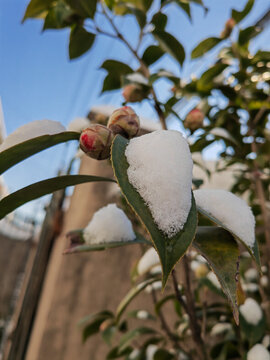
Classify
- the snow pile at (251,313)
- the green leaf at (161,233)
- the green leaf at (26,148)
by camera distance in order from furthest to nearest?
the snow pile at (251,313) < the green leaf at (26,148) < the green leaf at (161,233)

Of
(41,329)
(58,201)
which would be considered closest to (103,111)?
(41,329)

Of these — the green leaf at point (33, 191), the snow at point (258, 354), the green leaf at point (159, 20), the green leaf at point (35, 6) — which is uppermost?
the green leaf at point (35, 6)

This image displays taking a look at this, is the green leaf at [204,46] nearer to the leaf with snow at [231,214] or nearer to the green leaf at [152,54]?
the green leaf at [152,54]

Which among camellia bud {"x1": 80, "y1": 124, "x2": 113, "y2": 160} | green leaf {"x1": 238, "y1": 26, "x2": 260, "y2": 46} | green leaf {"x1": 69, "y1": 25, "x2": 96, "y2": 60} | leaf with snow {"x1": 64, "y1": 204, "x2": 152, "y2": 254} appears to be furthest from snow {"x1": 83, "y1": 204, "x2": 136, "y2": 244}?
green leaf {"x1": 238, "y1": 26, "x2": 260, "y2": 46}

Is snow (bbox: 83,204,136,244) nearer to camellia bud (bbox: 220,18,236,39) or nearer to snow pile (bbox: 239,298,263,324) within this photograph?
snow pile (bbox: 239,298,263,324)

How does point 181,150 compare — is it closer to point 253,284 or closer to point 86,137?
point 86,137

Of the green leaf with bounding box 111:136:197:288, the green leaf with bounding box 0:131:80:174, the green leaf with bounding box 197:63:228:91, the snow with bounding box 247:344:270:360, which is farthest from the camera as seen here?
the green leaf with bounding box 197:63:228:91

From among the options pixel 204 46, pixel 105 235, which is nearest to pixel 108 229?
pixel 105 235

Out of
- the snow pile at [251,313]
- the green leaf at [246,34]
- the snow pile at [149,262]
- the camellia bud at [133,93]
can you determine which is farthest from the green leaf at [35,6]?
the snow pile at [251,313]
